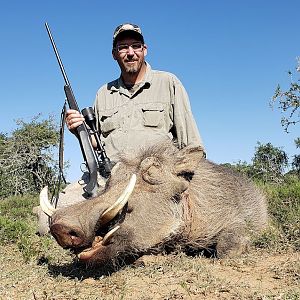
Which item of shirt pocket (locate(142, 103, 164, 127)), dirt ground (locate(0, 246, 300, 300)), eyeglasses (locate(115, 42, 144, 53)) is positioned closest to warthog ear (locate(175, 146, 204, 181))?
dirt ground (locate(0, 246, 300, 300))

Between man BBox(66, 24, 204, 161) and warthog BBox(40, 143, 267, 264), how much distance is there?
51cm

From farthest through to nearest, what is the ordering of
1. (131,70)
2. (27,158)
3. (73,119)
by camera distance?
(27,158) < (131,70) < (73,119)

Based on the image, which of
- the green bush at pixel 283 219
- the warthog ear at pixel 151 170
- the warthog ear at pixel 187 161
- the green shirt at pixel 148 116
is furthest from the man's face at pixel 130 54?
the green bush at pixel 283 219

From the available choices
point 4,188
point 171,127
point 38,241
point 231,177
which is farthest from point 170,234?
point 4,188

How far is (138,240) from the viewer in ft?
11.4

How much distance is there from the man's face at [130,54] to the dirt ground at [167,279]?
2.01m

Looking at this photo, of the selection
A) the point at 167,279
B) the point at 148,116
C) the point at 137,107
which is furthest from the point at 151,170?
the point at 137,107

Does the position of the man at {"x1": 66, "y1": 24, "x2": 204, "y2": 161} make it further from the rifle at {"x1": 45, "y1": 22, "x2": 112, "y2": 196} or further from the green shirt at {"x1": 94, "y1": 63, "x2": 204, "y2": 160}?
the rifle at {"x1": 45, "y1": 22, "x2": 112, "y2": 196}

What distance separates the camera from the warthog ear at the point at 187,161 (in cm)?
390

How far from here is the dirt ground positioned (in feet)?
9.70

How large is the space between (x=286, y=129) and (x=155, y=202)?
12.3 metres

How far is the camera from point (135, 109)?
4.89 metres

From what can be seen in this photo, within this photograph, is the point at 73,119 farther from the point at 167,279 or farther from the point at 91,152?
the point at 167,279

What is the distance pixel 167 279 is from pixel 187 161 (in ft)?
3.30
